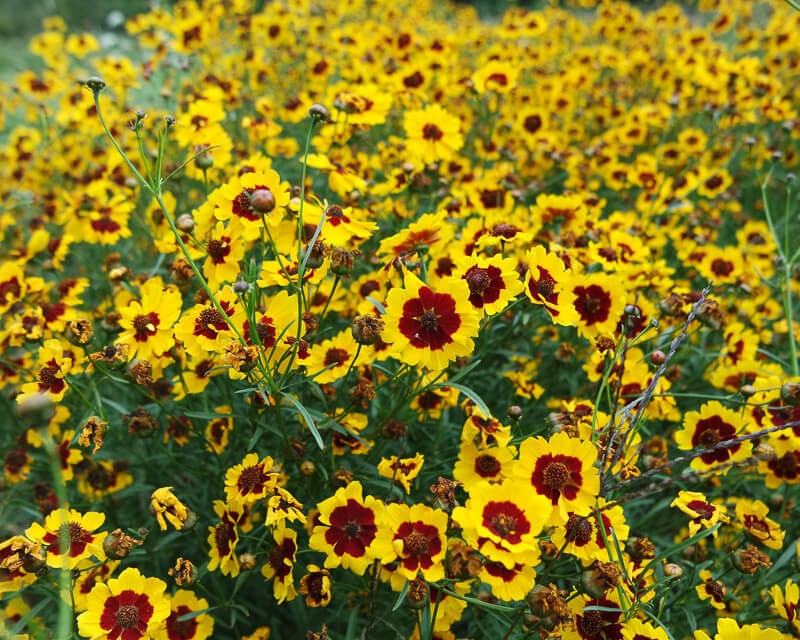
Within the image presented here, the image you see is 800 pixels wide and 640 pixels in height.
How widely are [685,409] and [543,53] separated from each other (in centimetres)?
373

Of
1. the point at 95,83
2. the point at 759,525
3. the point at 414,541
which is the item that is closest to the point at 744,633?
the point at 759,525

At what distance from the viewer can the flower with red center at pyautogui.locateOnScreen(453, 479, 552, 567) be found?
44.9 inches

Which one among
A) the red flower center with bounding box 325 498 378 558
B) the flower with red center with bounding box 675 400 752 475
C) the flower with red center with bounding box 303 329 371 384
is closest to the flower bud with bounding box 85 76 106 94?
the flower with red center with bounding box 303 329 371 384

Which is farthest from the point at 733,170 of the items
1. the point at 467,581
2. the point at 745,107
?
the point at 467,581

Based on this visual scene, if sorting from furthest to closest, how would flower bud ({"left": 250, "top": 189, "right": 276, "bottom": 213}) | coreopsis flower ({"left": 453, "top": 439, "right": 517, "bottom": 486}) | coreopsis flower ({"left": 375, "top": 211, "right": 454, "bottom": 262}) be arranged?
coreopsis flower ({"left": 375, "top": 211, "right": 454, "bottom": 262}), coreopsis flower ({"left": 453, "top": 439, "right": 517, "bottom": 486}), flower bud ({"left": 250, "top": 189, "right": 276, "bottom": 213})

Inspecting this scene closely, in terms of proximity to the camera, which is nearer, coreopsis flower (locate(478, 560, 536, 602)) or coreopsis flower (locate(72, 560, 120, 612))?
coreopsis flower (locate(478, 560, 536, 602))

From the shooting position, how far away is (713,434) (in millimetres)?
1704

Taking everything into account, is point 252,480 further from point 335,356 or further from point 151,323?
point 151,323

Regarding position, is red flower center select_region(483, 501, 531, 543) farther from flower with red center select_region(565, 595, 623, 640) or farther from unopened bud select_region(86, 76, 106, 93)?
unopened bud select_region(86, 76, 106, 93)

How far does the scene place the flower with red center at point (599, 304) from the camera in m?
1.68

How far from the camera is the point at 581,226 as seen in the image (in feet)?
7.63

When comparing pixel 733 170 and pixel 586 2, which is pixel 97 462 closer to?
pixel 733 170

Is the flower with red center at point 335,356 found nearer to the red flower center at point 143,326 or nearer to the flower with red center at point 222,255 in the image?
the flower with red center at point 222,255

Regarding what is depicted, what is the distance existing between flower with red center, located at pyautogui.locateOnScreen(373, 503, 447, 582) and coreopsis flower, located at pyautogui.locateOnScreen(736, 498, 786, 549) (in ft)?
2.92
